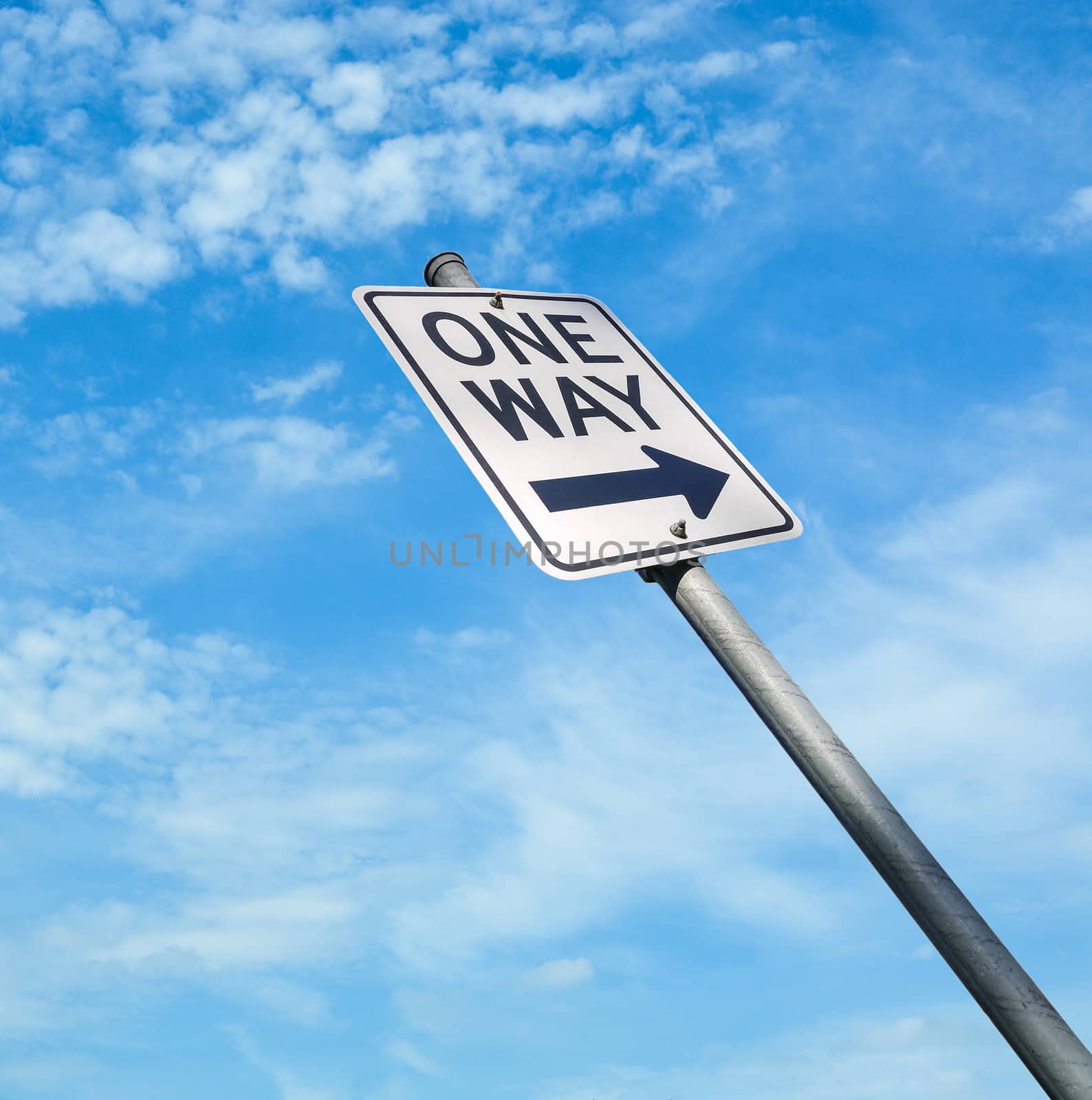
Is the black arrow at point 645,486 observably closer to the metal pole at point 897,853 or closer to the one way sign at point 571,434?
the one way sign at point 571,434

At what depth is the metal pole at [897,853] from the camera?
170cm

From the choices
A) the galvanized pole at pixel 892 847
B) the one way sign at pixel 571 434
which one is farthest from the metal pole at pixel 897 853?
the one way sign at pixel 571 434

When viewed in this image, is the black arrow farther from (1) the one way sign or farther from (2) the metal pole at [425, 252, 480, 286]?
(2) the metal pole at [425, 252, 480, 286]

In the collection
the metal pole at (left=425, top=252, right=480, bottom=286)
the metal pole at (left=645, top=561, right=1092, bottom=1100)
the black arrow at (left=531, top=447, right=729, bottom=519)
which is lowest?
the metal pole at (left=645, top=561, right=1092, bottom=1100)

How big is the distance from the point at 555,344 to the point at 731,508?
922mm

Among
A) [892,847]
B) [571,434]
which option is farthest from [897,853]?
[571,434]

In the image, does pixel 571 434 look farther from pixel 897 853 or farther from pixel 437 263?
pixel 897 853

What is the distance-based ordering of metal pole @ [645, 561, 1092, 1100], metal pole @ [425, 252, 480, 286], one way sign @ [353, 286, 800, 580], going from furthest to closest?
1. metal pole @ [425, 252, 480, 286]
2. one way sign @ [353, 286, 800, 580]
3. metal pole @ [645, 561, 1092, 1100]

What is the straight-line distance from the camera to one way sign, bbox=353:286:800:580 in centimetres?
251

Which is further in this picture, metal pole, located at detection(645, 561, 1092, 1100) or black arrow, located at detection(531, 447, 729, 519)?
black arrow, located at detection(531, 447, 729, 519)

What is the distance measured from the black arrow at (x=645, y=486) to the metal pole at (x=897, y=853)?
0.36m

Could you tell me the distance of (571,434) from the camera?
2834 mm

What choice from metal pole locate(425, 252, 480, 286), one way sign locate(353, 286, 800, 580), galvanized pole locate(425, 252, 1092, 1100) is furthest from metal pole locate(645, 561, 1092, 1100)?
metal pole locate(425, 252, 480, 286)

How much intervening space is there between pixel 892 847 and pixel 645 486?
1202 millimetres
